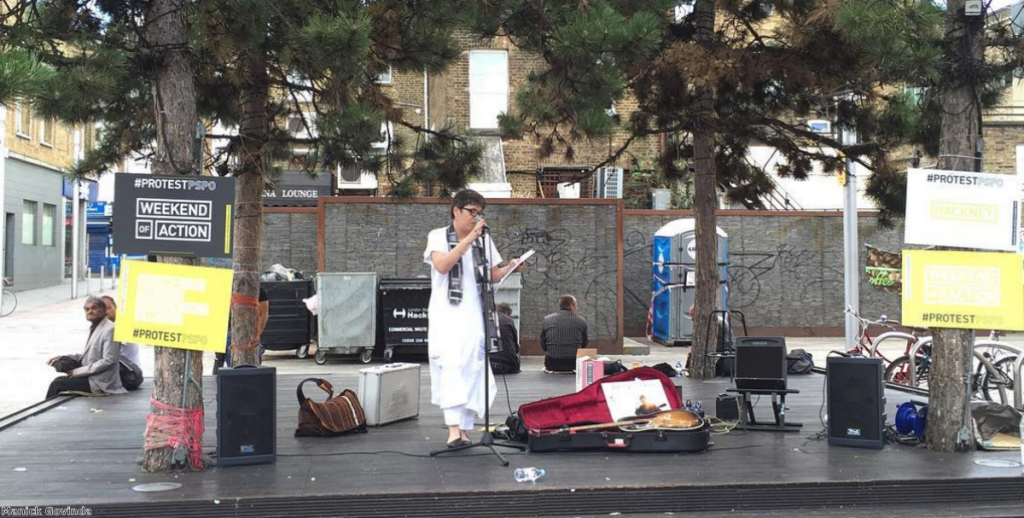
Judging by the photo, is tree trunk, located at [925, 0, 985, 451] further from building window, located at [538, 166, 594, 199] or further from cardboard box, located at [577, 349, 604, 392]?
building window, located at [538, 166, 594, 199]

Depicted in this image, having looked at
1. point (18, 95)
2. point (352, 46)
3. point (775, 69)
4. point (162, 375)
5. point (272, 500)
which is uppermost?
point (775, 69)

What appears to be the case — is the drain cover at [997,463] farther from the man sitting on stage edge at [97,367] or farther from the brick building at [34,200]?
the brick building at [34,200]

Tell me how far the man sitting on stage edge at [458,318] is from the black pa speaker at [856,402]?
112 inches

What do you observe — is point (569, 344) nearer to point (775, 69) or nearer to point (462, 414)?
point (775, 69)

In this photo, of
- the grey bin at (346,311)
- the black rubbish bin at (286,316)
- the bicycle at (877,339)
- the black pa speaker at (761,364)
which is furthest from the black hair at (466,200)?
the black rubbish bin at (286,316)

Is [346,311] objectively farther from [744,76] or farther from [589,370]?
[744,76]

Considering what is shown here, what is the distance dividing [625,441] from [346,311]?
1099 cm

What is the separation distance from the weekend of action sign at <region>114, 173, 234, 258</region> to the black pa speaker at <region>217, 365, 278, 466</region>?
0.96m

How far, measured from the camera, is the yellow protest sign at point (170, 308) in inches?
287

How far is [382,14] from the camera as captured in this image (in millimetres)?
9930

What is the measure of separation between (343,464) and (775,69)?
7.57m

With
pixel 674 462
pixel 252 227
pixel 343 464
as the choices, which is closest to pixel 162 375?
pixel 343 464

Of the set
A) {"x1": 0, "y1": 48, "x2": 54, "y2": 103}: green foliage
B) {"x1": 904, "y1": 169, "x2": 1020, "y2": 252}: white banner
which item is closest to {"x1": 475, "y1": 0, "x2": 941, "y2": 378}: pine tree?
{"x1": 904, "y1": 169, "x2": 1020, "y2": 252}: white banner

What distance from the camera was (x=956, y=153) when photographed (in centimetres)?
821
